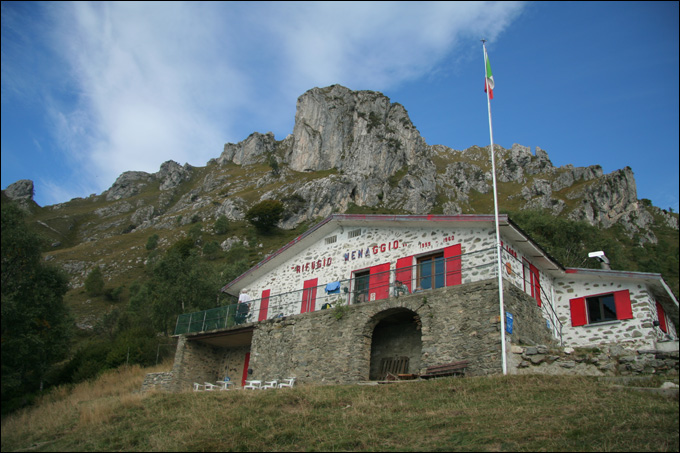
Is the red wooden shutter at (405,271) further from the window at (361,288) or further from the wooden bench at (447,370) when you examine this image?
the wooden bench at (447,370)

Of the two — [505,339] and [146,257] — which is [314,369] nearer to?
[505,339]

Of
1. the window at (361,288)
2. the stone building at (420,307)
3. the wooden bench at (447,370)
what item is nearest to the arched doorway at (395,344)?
the stone building at (420,307)

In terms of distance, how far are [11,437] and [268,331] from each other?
1068 centimetres

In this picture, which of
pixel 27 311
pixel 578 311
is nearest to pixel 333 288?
pixel 578 311

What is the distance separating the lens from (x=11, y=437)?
35.7 ft

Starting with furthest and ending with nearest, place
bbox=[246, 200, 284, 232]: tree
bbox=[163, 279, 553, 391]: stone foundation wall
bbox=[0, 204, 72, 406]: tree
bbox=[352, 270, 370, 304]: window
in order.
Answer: bbox=[246, 200, 284, 232]: tree, bbox=[0, 204, 72, 406]: tree, bbox=[352, 270, 370, 304]: window, bbox=[163, 279, 553, 391]: stone foundation wall

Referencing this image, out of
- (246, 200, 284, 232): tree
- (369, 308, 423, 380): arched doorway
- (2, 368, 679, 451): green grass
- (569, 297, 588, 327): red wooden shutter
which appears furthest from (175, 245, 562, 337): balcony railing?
(246, 200, 284, 232): tree

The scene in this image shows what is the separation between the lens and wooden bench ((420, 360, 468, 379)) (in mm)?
14352

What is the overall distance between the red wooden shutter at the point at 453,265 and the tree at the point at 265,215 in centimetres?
7115

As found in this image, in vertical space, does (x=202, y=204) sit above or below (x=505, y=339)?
above

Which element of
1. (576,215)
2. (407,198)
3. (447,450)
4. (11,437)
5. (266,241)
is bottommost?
(11,437)

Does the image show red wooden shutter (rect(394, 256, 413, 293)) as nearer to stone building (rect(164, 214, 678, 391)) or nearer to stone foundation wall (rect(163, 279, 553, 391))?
stone building (rect(164, 214, 678, 391))

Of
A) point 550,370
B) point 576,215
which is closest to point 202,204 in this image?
point 576,215

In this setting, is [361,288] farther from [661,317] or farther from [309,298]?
[661,317]
